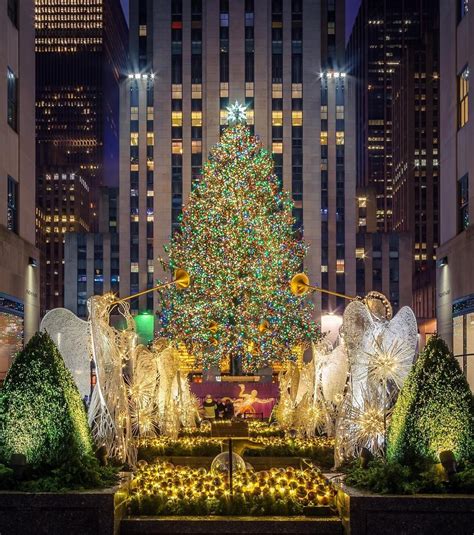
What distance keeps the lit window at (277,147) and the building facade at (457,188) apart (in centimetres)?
5604

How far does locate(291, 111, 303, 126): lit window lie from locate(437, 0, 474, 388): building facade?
56451 mm

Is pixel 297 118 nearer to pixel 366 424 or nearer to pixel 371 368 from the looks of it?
pixel 371 368

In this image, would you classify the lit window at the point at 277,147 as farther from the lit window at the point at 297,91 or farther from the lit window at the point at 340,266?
the lit window at the point at 340,266

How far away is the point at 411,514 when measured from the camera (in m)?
11.1

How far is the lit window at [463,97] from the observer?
35531 mm

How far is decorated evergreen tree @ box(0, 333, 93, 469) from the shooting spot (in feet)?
39.2

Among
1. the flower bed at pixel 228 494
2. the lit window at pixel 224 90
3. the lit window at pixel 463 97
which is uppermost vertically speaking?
the lit window at pixel 224 90

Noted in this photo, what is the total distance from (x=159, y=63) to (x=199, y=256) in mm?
48779

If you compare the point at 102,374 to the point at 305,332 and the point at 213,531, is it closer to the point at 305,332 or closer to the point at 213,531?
the point at 213,531

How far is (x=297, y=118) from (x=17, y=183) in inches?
2470

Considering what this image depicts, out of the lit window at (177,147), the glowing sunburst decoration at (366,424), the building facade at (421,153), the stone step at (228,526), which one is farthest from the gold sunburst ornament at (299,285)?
the building facade at (421,153)

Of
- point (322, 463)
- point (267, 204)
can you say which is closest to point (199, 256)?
point (267, 204)

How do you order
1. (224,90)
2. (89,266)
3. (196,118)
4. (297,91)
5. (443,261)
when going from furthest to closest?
(89,266)
(196,118)
(297,91)
(224,90)
(443,261)

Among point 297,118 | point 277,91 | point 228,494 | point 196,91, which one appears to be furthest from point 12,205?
point 277,91
